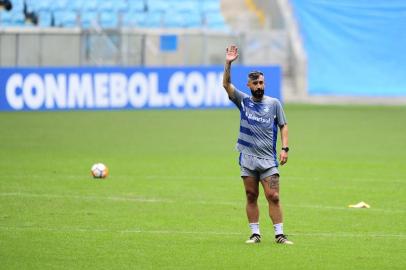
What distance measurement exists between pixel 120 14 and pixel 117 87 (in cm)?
473

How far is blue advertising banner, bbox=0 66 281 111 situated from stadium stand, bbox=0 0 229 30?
12.4ft

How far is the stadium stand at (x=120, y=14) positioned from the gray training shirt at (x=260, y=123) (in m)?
26.8

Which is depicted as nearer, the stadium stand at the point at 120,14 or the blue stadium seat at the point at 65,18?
the stadium stand at the point at 120,14

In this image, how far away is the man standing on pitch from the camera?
12016mm

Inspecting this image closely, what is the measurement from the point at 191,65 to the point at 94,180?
20643 mm

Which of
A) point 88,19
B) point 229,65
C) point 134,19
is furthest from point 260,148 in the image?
point 134,19

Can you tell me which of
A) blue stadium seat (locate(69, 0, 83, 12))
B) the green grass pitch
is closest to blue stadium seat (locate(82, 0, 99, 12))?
blue stadium seat (locate(69, 0, 83, 12))

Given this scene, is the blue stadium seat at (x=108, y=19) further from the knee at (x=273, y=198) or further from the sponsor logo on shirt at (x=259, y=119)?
the knee at (x=273, y=198)

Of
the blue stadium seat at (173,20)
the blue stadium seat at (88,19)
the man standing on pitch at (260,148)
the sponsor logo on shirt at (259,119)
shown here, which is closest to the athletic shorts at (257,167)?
the man standing on pitch at (260,148)

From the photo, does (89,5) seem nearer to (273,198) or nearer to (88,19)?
(88,19)

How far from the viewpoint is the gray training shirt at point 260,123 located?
12102mm

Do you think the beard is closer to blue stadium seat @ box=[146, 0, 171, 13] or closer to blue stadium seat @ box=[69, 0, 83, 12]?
blue stadium seat @ box=[69, 0, 83, 12]

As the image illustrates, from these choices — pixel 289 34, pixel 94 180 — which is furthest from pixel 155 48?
pixel 94 180

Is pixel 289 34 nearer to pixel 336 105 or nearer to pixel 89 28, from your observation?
pixel 336 105
